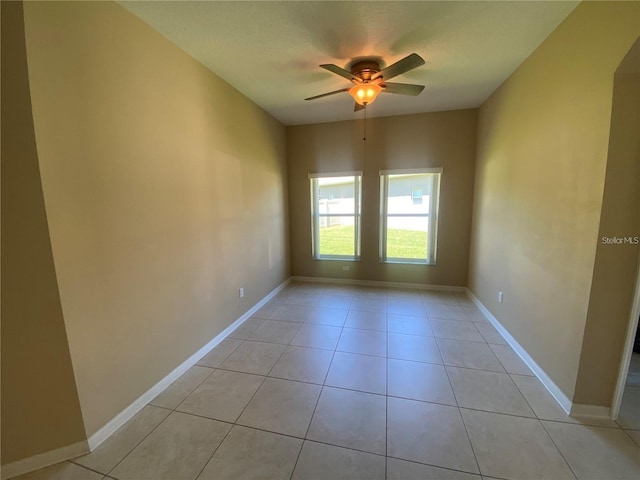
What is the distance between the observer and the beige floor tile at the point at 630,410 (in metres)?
1.60

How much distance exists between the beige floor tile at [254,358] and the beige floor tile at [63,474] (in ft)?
3.18

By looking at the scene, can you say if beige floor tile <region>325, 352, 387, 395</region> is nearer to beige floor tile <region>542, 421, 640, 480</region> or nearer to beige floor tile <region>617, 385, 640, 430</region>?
beige floor tile <region>542, 421, 640, 480</region>

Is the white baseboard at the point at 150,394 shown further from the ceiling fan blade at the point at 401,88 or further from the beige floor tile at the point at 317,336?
the ceiling fan blade at the point at 401,88

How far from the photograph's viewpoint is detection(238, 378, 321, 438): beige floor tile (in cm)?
164

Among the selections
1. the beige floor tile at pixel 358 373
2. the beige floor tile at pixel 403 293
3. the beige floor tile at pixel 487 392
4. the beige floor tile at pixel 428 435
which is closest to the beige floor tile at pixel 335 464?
the beige floor tile at pixel 428 435

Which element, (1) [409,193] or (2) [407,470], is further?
(1) [409,193]

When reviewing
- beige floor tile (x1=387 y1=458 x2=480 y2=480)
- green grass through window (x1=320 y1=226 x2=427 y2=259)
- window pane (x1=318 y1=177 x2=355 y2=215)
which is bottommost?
beige floor tile (x1=387 y1=458 x2=480 y2=480)

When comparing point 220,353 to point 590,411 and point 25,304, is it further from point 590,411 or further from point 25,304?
point 590,411

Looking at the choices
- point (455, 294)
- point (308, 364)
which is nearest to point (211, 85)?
point (308, 364)

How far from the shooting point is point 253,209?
3.29 meters

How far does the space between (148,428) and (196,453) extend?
17.2 inches

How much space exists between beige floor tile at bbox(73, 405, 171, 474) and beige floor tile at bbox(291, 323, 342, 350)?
4.02ft

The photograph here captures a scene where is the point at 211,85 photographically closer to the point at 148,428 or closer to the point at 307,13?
the point at 307,13

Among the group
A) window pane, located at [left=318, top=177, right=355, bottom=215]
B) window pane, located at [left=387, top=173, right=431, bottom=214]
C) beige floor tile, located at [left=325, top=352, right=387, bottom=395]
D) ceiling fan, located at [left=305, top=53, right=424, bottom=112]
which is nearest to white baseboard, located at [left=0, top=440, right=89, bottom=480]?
beige floor tile, located at [left=325, top=352, right=387, bottom=395]
